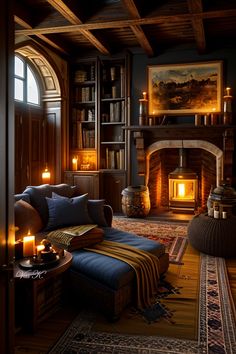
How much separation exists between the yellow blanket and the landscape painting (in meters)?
3.77

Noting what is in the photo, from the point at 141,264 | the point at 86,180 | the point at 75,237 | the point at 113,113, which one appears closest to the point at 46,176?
the point at 86,180

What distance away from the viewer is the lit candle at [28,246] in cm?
238

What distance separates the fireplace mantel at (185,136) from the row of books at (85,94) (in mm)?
1121

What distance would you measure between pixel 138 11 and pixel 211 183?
3567mm

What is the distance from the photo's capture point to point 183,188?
639 cm

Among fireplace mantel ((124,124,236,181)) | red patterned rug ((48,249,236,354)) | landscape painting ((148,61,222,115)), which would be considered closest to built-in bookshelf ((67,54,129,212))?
fireplace mantel ((124,124,236,181))

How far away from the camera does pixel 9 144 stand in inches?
43.0

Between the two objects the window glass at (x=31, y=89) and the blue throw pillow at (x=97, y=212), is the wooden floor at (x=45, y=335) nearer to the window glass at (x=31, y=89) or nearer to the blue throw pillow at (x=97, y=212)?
the blue throw pillow at (x=97, y=212)

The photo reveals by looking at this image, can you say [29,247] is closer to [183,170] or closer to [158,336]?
[158,336]

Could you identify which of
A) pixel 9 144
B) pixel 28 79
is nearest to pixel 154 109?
pixel 28 79

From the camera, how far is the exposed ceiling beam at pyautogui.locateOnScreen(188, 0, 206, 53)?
3.99 meters

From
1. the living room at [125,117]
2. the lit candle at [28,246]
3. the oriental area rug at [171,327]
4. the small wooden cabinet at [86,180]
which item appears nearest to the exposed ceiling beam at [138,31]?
the living room at [125,117]

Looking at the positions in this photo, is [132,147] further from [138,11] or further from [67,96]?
[138,11]

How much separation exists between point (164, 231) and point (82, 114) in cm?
300
